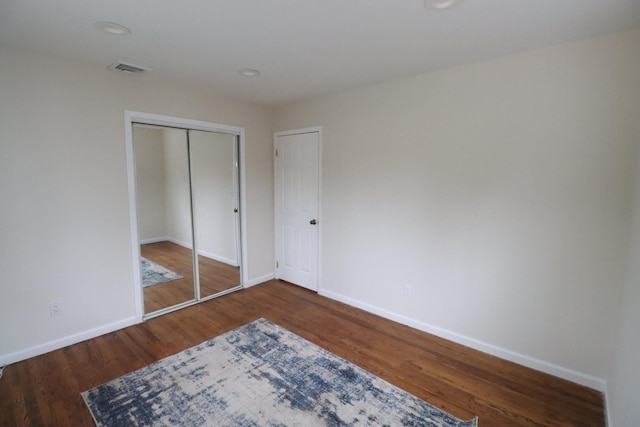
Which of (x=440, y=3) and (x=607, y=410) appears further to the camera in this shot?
(x=607, y=410)

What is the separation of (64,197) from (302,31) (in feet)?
7.60

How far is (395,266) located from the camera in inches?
120

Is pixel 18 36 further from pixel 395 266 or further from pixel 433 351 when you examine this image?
pixel 433 351

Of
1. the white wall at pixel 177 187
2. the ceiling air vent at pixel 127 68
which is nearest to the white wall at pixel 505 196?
the white wall at pixel 177 187

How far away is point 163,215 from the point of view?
128 inches

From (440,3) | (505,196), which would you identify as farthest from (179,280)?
(440,3)

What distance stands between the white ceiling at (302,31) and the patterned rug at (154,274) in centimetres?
191

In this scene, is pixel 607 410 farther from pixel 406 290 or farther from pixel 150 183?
pixel 150 183

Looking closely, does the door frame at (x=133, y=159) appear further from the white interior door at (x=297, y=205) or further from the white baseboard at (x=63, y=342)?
the white interior door at (x=297, y=205)

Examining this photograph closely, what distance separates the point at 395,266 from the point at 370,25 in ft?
6.95

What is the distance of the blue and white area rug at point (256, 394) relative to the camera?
1.82 meters

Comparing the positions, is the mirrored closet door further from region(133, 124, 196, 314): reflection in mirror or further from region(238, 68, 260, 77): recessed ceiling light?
region(238, 68, 260, 77): recessed ceiling light

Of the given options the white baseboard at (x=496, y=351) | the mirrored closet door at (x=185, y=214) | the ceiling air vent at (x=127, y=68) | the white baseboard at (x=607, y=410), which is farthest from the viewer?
the mirrored closet door at (x=185, y=214)

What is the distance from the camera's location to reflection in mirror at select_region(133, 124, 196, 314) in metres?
3.03
